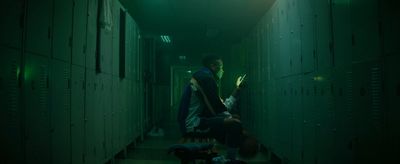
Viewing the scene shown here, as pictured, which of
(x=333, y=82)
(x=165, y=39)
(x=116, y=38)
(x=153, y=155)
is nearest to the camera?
(x=333, y=82)

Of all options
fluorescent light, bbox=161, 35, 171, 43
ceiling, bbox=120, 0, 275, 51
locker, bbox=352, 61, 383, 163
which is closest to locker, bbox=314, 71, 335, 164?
locker, bbox=352, 61, 383, 163

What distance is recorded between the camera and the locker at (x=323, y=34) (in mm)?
2721

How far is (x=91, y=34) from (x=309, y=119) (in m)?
2.39

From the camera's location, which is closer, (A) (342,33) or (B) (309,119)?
(A) (342,33)

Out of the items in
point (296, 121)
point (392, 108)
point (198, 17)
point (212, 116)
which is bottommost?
point (296, 121)

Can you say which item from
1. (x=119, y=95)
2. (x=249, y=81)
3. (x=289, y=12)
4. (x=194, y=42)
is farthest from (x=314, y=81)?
(x=194, y=42)

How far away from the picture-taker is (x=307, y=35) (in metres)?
3.30

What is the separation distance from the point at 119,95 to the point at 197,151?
2817 mm

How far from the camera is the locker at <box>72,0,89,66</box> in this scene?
122 inches

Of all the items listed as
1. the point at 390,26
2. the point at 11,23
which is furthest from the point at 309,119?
the point at 11,23

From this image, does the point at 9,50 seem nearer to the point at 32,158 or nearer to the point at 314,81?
the point at 32,158

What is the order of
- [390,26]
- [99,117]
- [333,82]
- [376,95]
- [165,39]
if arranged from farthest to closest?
[165,39], [99,117], [333,82], [376,95], [390,26]

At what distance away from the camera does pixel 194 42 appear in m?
11.5

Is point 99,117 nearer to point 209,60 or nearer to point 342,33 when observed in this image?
point 209,60
